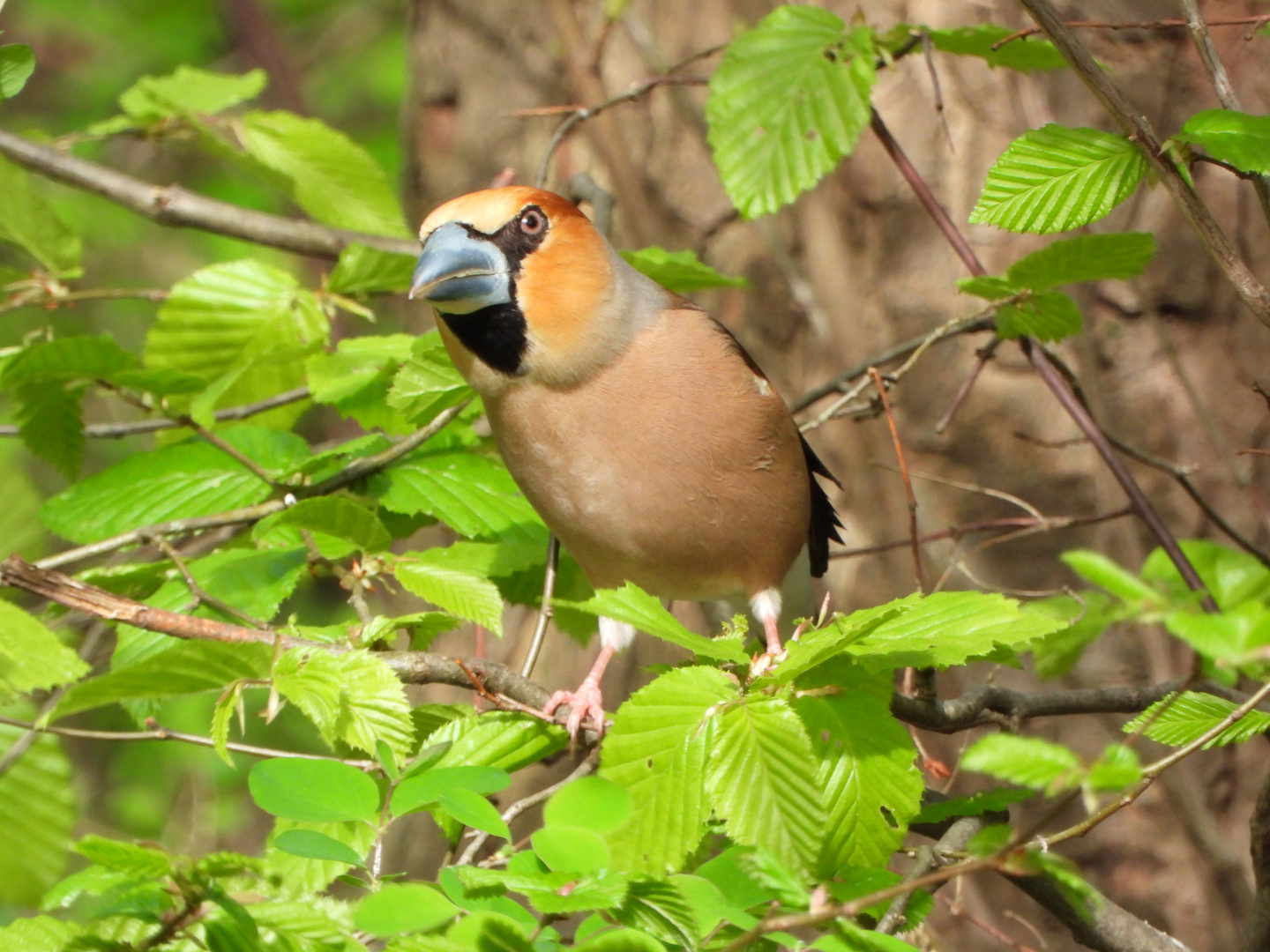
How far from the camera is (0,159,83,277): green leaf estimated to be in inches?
128

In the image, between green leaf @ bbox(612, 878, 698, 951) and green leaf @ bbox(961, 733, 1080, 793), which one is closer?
green leaf @ bbox(961, 733, 1080, 793)

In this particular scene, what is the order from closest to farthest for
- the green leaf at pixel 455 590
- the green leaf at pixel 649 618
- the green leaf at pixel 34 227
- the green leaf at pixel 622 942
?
the green leaf at pixel 622 942, the green leaf at pixel 649 618, the green leaf at pixel 455 590, the green leaf at pixel 34 227

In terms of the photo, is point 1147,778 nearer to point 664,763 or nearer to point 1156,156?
point 664,763

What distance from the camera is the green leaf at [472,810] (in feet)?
5.02

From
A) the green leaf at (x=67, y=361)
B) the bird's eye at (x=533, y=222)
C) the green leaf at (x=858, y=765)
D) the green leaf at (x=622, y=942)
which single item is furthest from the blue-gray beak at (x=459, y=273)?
the green leaf at (x=622, y=942)

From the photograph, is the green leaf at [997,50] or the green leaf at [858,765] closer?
the green leaf at [858,765]

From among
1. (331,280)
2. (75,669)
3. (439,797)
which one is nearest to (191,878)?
(439,797)

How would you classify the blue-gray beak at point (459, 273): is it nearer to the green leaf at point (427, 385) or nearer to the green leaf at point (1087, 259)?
the green leaf at point (427, 385)

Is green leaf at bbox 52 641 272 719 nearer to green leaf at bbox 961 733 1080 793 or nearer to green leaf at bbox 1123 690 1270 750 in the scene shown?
green leaf at bbox 961 733 1080 793

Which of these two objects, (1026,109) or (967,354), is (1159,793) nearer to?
(967,354)

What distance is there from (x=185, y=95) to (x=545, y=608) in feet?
7.64

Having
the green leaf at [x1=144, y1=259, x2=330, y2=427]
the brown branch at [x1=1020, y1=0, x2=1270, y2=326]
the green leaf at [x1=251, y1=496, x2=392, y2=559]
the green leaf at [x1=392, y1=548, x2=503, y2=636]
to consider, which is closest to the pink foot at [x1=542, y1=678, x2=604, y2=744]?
the green leaf at [x1=392, y1=548, x2=503, y2=636]

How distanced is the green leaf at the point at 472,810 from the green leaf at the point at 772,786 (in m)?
0.35

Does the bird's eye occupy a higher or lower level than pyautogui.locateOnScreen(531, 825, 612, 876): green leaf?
higher
